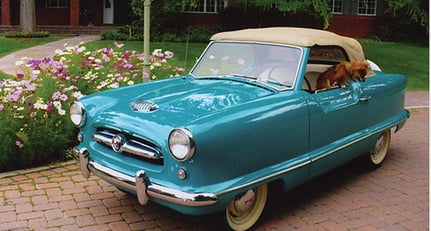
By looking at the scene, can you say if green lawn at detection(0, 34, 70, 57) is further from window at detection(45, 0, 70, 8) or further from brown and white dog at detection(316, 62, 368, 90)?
brown and white dog at detection(316, 62, 368, 90)

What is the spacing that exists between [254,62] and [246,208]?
1520 mm

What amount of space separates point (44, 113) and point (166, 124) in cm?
257

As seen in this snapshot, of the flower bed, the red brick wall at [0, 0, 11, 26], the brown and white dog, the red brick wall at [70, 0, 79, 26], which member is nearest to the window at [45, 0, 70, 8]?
the red brick wall at [70, 0, 79, 26]

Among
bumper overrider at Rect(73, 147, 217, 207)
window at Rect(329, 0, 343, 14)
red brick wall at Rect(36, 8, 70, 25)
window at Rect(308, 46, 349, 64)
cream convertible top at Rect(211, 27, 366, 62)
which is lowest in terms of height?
bumper overrider at Rect(73, 147, 217, 207)

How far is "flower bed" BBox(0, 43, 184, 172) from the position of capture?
5.55 m

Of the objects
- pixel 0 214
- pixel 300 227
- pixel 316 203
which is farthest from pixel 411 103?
pixel 0 214

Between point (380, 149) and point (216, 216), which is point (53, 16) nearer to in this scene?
point (380, 149)

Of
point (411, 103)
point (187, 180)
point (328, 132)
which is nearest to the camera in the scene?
point (187, 180)

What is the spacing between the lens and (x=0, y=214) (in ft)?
14.5

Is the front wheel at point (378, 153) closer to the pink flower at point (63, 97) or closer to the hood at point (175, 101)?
the hood at point (175, 101)

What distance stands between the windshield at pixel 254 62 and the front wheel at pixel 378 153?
5.99 ft

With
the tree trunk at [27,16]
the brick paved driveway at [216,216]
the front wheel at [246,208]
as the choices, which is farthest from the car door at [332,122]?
the tree trunk at [27,16]

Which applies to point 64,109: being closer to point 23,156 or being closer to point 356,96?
point 23,156

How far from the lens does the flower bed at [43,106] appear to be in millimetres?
5555
